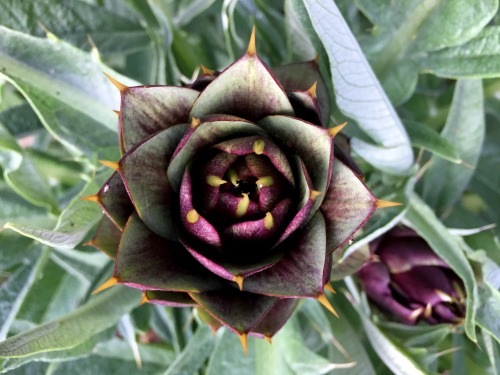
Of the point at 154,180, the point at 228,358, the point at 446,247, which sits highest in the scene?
the point at 154,180

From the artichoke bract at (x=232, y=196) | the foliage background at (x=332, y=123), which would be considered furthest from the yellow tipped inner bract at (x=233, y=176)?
the foliage background at (x=332, y=123)

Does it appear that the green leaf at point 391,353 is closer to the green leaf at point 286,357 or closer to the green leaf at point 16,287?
the green leaf at point 286,357

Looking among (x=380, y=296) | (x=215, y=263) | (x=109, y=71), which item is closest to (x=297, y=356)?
(x=380, y=296)

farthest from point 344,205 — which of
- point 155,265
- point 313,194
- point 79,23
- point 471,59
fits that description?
point 79,23

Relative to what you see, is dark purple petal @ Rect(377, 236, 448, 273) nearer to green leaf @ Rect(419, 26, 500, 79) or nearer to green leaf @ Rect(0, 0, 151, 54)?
green leaf @ Rect(419, 26, 500, 79)

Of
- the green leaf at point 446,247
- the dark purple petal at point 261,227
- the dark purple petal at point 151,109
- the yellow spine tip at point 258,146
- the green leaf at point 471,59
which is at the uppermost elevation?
the dark purple petal at point 151,109

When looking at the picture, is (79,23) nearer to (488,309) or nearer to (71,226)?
(71,226)

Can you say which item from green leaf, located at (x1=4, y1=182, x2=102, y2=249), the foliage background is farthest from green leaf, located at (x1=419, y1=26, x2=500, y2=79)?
green leaf, located at (x1=4, y1=182, x2=102, y2=249)
